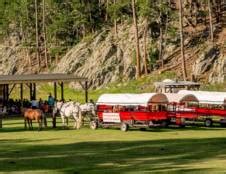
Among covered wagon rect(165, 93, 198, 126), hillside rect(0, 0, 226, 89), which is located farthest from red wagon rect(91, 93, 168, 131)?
hillside rect(0, 0, 226, 89)

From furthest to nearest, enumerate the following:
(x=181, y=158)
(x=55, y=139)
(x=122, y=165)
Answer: (x=55, y=139) < (x=181, y=158) < (x=122, y=165)

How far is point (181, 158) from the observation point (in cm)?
2433

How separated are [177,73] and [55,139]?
1810 inches

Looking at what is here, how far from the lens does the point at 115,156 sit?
25.3 metres

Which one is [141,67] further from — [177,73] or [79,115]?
[79,115]

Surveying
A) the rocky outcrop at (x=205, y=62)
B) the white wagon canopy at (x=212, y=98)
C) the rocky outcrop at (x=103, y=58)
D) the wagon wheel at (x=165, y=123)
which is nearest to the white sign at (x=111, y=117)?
the wagon wheel at (x=165, y=123)

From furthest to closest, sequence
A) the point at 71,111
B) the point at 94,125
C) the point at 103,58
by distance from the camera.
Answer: the point at 103,58, the point at 71,111, the point at 94,125

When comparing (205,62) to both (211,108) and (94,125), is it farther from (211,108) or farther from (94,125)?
(94,125)

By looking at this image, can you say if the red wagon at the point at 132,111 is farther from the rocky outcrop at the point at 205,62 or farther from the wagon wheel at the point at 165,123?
the rocky outcrop at the point at 205,62

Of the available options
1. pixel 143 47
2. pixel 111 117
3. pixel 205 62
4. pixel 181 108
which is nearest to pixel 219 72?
pixel 205 62

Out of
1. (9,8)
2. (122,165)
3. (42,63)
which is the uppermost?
(9,8)

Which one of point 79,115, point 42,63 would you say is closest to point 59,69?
point 42,63

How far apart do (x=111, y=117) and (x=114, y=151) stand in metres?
12.7

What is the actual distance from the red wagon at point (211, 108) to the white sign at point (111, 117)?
5.48 m
